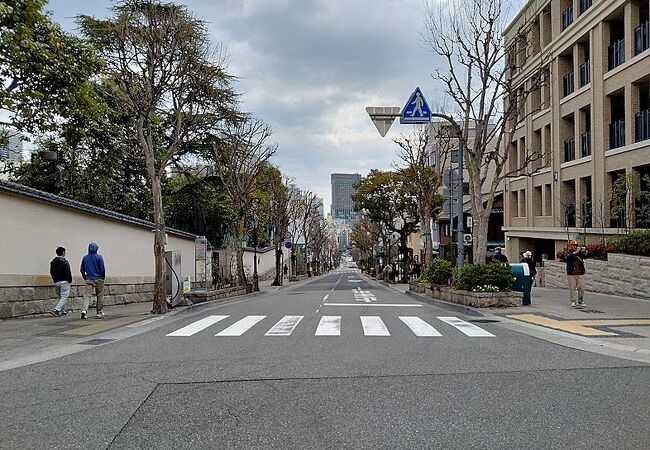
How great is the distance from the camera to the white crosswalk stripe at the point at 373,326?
38.9ft

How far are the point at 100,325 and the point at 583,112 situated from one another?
24.4 metres

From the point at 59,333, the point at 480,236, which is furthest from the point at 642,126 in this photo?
the point at 59,333

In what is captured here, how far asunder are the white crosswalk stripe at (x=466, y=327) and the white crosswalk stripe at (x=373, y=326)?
1.59m

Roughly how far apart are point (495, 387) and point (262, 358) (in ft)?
11.6

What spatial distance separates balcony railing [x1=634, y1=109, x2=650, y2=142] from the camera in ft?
75.6

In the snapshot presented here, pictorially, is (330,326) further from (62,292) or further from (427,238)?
(427,238)

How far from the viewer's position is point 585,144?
1121 inches

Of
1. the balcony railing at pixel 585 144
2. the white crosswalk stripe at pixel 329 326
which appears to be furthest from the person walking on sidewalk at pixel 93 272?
the balcony railing at pixel 585 144

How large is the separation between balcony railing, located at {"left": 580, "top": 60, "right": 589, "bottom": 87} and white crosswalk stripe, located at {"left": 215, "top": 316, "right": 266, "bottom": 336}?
69.2ft

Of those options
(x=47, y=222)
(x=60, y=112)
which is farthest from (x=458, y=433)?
(x=60, y=112)

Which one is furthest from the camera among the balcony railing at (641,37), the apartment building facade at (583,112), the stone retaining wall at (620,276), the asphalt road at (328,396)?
the apartment building facade at (583,112)

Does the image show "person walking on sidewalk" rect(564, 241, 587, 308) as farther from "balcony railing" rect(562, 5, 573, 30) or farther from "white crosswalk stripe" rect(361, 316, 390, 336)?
"balcony railing" rect(562, 5, 573, 30)

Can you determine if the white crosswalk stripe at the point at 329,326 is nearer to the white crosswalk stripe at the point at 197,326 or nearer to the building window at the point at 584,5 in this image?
the white crosswalk stripe at the point at 197,326

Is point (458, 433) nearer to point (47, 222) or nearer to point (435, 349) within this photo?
point (435, 349)
